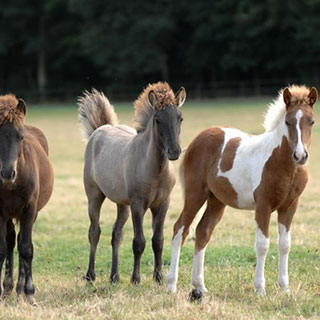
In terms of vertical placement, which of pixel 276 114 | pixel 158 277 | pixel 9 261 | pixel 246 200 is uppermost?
pixel 276 114

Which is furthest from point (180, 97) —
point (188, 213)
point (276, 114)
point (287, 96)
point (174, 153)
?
point (287, 96)

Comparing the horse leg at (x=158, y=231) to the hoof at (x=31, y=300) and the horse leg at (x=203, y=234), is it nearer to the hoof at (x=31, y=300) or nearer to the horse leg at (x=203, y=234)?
the horse leg at (x=203, y=234)

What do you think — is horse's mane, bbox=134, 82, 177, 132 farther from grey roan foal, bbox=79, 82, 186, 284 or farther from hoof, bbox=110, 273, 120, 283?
hoof, bbox=110, 273, 120, 283

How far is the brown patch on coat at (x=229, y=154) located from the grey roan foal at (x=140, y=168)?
0.50 m

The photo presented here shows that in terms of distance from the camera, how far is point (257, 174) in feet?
22.2

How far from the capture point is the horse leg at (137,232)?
24.6ft

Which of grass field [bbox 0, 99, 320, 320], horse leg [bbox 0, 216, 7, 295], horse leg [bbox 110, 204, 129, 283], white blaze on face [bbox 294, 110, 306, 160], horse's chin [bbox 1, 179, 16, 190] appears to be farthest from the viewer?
horse leg [bbox 110, 204, 129, 283]

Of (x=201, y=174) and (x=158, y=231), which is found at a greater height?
(x=201, y=174)

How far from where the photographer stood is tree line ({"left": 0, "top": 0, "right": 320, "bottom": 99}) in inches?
1930

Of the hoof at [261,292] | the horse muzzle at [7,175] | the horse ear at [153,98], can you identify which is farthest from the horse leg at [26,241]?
the hoof at [261,292]

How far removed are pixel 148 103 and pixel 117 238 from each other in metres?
1.71

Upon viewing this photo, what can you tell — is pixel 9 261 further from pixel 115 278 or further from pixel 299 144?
pixel 299 144

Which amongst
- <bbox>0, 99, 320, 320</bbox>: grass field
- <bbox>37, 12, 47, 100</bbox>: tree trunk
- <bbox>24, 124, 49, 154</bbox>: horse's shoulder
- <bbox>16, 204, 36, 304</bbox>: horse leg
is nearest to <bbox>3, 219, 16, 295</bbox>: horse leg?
<bbox>0, 99, 320, 320</bbox>: grass field

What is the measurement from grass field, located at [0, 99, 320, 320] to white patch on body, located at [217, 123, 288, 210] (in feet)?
3.02
